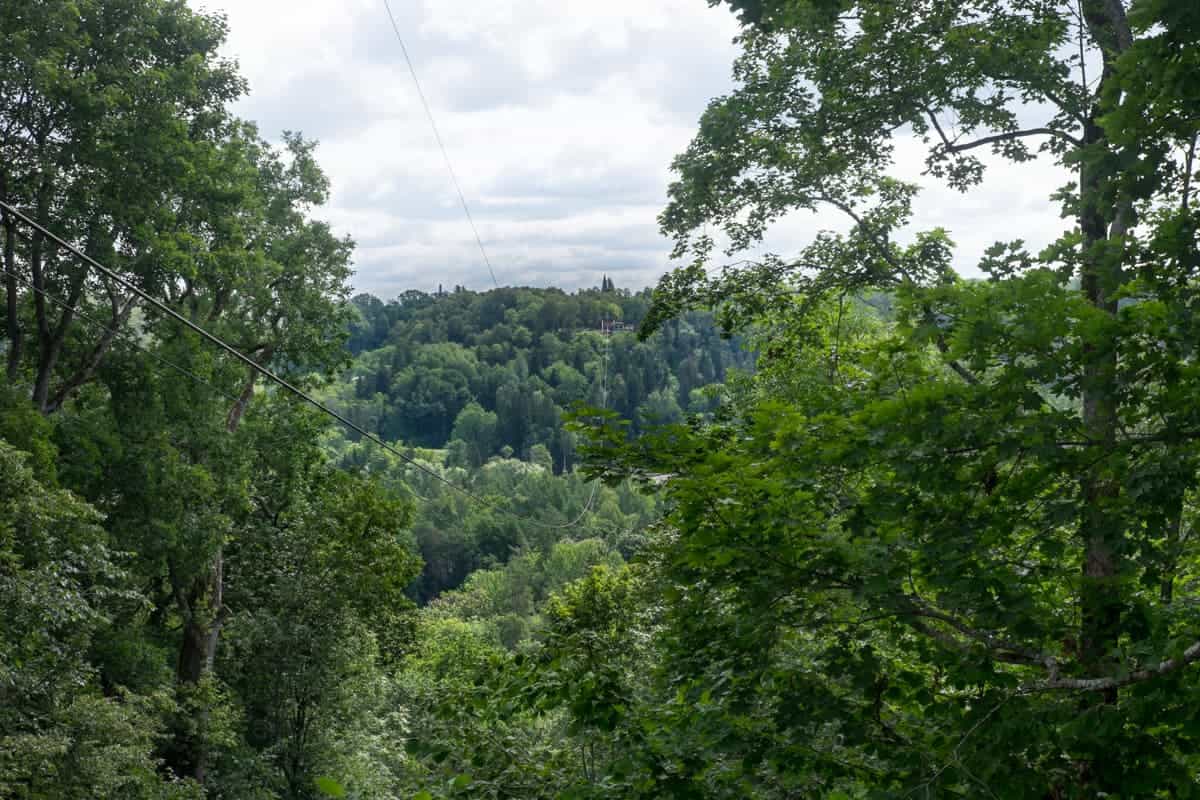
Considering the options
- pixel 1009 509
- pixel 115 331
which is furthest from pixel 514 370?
pixel 1009 509

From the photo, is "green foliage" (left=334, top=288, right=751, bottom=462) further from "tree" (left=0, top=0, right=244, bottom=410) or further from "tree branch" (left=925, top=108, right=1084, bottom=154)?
"tree branch" (left=925, top=108, right=1084, bottom=154)

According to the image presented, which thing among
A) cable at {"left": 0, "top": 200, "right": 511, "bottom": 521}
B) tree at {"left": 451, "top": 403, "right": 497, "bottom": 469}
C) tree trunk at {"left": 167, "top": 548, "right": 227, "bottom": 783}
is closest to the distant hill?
tree at {"left": 451, "top": 403, "right": 497, "bottom": 469}

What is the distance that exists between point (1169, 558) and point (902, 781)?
1.50 metres

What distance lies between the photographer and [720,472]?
4.78m

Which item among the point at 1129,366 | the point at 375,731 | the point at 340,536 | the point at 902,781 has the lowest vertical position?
the point at 375,731

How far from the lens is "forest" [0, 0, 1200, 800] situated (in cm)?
392

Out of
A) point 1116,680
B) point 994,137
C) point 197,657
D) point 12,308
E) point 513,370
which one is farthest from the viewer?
point 513,370

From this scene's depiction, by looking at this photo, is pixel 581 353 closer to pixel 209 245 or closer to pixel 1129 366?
pixel 209 245

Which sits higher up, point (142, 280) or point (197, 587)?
point (142, 280)

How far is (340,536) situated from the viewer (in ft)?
63.3

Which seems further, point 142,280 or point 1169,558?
point 142,280

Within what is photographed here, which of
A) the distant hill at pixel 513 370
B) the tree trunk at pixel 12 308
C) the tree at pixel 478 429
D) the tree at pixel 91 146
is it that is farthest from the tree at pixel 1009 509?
the tree at pixel 478 429

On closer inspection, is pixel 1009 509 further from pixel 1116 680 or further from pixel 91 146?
pixel 91 146

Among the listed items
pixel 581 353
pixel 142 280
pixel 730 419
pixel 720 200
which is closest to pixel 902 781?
pixel 730 419
